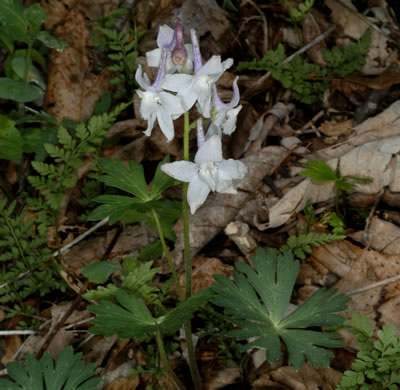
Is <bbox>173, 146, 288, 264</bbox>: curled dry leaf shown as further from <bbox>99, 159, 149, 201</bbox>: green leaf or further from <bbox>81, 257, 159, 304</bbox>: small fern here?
<bbox>99, 159, 149, 201</bbox>: green leaf

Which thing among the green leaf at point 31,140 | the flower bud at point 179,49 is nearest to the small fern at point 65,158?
the green leaf at point 31,140

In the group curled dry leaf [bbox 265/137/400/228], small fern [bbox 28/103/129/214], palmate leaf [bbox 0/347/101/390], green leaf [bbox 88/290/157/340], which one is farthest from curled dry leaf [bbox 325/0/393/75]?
palmate leaf [bbox 0/347/101/390]

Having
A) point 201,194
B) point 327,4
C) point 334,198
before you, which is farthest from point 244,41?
point 201,194

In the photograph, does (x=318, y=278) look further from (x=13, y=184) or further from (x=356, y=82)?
(x=13, y=184)

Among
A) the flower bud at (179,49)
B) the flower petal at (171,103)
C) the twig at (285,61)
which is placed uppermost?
the flower bud at (179,49)

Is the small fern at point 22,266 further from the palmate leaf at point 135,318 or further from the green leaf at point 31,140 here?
the palmate leaf at point 135,318
